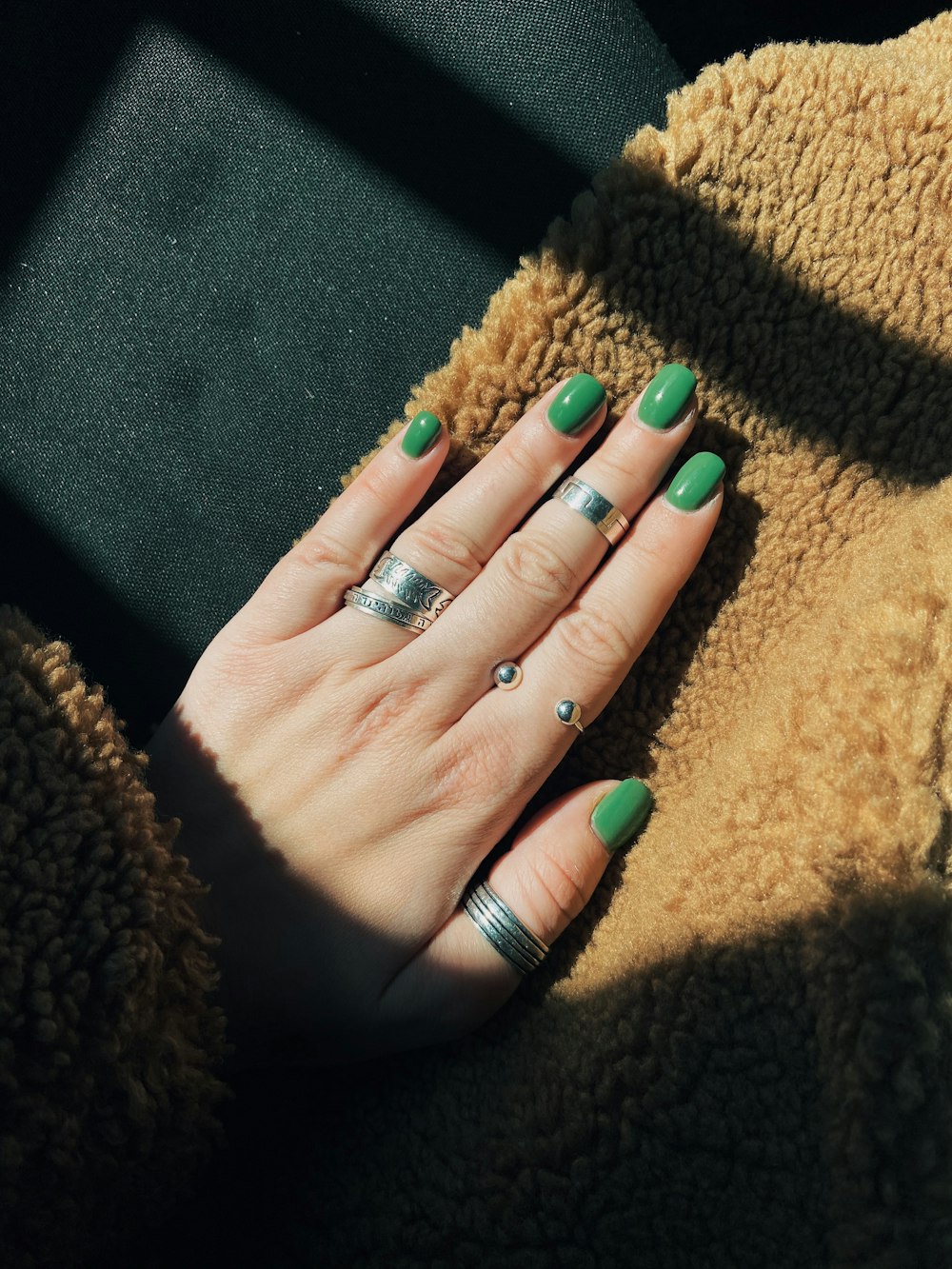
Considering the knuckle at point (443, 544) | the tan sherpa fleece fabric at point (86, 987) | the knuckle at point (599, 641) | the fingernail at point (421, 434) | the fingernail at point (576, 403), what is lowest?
the tan sherpa fleece fabric at point (86, 987)

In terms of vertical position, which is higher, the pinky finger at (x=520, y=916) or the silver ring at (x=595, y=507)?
the silver ring at (x=595, y=507)

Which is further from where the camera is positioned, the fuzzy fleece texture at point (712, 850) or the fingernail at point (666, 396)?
the fingernail at point (666, 396)

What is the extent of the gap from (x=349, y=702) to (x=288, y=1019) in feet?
0.96

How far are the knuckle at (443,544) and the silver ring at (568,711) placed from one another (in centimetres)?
16

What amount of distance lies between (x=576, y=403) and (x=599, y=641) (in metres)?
0.21

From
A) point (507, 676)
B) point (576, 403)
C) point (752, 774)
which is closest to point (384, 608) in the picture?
point (507, 676)

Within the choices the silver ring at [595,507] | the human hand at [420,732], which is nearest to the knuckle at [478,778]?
the human hand at [420,732]

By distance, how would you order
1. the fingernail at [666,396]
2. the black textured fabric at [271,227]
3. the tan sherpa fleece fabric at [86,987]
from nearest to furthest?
the tan sherpa fleece fabric at [86,987], the fingernail at [666,396], the black textured fabric at [271,227]

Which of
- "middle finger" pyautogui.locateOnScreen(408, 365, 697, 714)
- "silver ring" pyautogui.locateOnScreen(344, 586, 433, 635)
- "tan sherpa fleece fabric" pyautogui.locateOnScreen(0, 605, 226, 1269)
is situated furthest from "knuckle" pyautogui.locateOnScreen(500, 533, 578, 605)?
"tan sherpa fleece fabric" pyautogui.locateOnScreen(0, 605, 226, 1269)

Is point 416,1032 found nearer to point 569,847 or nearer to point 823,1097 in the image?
point 569,847

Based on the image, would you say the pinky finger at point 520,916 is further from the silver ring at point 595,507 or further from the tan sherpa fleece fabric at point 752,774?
the silver ring at point 595,507

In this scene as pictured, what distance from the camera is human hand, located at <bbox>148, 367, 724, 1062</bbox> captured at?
80 centimetres

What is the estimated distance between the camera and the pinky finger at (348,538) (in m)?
0.84

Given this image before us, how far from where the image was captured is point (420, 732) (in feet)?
2.80
